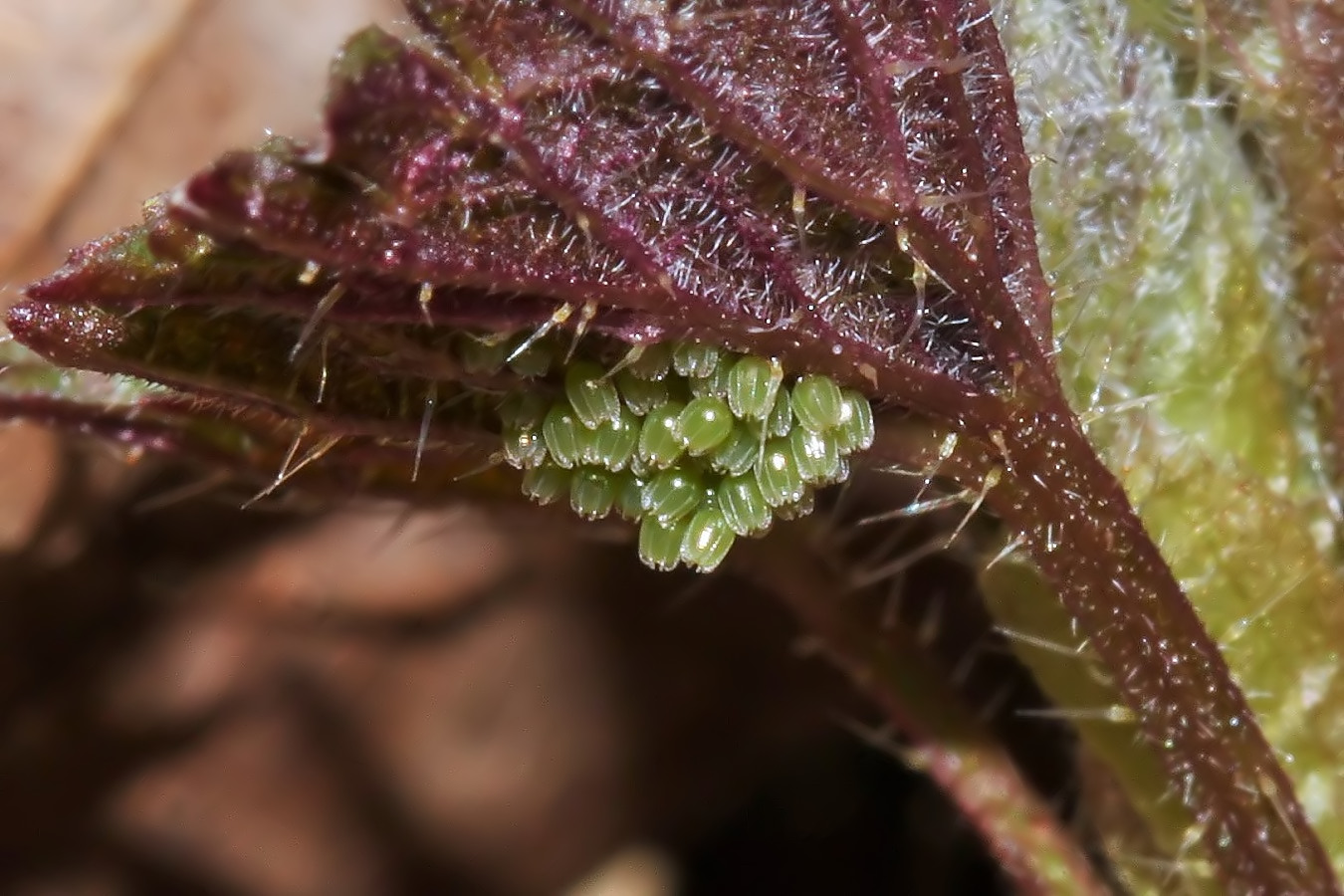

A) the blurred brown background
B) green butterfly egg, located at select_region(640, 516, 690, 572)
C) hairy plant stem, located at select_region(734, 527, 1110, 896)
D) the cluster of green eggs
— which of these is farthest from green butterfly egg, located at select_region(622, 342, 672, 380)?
the blurred brown background

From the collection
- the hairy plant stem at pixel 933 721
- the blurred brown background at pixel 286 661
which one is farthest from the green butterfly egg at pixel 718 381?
the blurred brown background at pixel 286 661

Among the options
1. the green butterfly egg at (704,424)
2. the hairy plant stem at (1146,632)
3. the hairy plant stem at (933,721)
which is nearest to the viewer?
the green butterfly egg at (704,424)

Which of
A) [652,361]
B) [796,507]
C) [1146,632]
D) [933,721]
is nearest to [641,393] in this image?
[652,361]

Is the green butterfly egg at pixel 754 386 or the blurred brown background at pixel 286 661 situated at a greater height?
the green butterfly egg at pixel 754 386

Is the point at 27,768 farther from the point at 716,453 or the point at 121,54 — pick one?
the point at 716,453

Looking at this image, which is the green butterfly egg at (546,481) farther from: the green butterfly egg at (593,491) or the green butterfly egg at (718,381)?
the green butterfly egg at (718,381)

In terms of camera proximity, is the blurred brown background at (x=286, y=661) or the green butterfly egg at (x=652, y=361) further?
the blurred brown background at (x=286, y=661)

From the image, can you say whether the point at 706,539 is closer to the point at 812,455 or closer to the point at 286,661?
the point at 812,455
